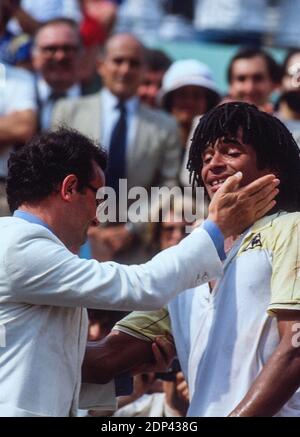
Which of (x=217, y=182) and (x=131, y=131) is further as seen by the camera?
(x=131, y=131)

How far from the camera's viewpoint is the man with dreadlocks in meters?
4.04

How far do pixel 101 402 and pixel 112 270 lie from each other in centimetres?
73

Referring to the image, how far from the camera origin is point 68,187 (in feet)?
13.8

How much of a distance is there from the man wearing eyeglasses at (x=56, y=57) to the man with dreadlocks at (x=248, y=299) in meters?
3.66

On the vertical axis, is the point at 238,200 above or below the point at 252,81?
below

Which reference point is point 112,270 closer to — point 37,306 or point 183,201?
point 37,306

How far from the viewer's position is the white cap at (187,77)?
7.93 metres

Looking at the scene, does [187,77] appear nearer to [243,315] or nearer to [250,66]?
[250,66]

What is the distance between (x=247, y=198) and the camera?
4145 millimetres

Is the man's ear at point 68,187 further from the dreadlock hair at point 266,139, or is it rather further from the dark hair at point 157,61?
the dark hair at point 157,61

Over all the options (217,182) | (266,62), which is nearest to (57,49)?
(266,62)

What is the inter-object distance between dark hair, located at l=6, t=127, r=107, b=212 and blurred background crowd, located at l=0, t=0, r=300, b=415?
93.0 inches

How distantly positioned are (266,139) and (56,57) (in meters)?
3.98
